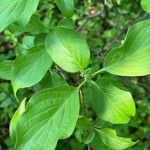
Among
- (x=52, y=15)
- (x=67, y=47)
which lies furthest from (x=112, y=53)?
(x=52, y=15)

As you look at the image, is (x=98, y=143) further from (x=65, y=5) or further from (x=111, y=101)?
(x=65, y=5)

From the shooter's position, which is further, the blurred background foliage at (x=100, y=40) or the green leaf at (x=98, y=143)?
the blurred background foliage at (x=100, y=40)

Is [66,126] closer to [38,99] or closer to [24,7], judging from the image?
[38,99]

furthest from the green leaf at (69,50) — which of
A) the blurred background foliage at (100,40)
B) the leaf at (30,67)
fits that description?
the blurred background foliage at (100,40)

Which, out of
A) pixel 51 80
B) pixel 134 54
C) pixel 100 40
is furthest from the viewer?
pixel 100 40

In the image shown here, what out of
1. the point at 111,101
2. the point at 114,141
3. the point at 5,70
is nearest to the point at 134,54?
the point at 111,101

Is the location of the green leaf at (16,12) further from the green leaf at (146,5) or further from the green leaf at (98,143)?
the green leaf at (98,143)
